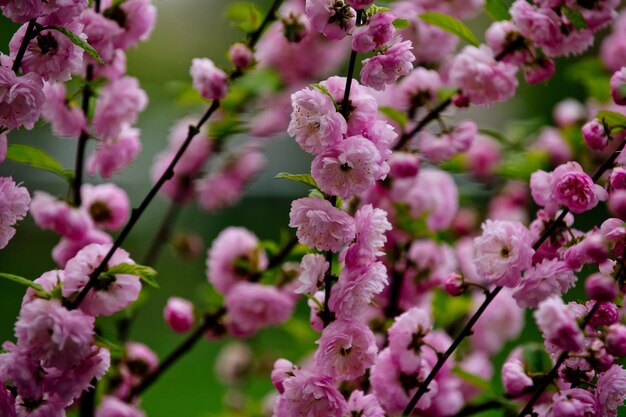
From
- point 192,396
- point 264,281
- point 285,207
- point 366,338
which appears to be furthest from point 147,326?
point 366,338

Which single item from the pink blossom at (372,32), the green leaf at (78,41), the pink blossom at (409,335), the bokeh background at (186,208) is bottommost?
the bokeh background at (186,208)

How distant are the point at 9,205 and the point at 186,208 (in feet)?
8.17

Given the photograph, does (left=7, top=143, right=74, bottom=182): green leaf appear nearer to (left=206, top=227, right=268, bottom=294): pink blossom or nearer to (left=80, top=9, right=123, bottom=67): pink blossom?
(left=80, top=9, right=123, bottom=67): pink blossom

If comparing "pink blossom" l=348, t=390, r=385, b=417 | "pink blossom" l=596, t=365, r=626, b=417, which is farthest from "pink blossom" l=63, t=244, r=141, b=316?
"pink blossom" l=596, t=365, r=626, b=417

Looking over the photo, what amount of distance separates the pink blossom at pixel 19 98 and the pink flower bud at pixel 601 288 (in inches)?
19.3

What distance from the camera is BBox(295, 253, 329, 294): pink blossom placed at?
25.3 inches

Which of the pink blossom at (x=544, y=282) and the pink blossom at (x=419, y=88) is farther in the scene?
the pink blossom at (x=419, y=88)

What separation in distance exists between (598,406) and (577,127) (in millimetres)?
756

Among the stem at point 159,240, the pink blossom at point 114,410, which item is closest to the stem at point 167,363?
the pink blossom at point 114,410

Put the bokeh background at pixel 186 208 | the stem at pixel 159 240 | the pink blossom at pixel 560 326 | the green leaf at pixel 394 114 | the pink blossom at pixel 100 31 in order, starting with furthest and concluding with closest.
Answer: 1. the bokeh background at pixel 186 208
2. the stem at pixel 159 240
3. the green leaf at pixel 394 114
4. the pink blossom at pixel 100 31
5. the pink blossom at pixel 560 326

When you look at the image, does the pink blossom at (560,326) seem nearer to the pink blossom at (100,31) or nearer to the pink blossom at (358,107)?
the pink blossom at (358,107)

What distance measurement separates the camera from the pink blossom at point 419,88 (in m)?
0.97

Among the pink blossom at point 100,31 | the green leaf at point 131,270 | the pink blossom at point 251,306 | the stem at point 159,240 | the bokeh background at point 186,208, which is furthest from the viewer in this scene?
the bokeh background at point 186,208

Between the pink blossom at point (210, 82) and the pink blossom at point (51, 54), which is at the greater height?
the pink blossom at point (51, 54)
